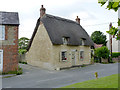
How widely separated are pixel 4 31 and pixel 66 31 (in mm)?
9512

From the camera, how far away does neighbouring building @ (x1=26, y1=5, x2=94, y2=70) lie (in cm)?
1820

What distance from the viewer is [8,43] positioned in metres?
14.6

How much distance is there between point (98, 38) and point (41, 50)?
45956 millimetres

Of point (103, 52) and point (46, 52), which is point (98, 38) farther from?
point (46, 52)

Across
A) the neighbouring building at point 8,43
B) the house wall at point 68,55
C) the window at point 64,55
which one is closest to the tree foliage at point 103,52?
the house wall at point 68,55

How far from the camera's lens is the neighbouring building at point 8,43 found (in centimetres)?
1425

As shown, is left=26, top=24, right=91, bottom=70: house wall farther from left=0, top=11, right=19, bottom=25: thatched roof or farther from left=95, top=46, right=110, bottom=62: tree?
left=95, top=46, right=110, bottom=62: tree

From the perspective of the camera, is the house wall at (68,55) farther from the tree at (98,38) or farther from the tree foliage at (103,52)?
the tree at (98,38)

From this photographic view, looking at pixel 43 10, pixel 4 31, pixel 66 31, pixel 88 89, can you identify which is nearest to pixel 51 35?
pixel 66 31

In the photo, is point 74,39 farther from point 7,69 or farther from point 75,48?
point 7,69

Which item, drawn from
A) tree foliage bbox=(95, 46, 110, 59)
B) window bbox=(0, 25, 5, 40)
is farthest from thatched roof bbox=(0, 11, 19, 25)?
tree foliage bbox=(95, 46, 110, 59)

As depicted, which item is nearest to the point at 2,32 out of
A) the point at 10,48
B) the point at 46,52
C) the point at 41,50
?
the point at 10,48

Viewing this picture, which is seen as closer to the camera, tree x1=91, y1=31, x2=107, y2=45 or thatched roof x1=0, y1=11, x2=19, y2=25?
thatched roof x1=0, y1=11, x2=19, y2=25

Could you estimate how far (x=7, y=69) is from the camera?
46.9 feet
